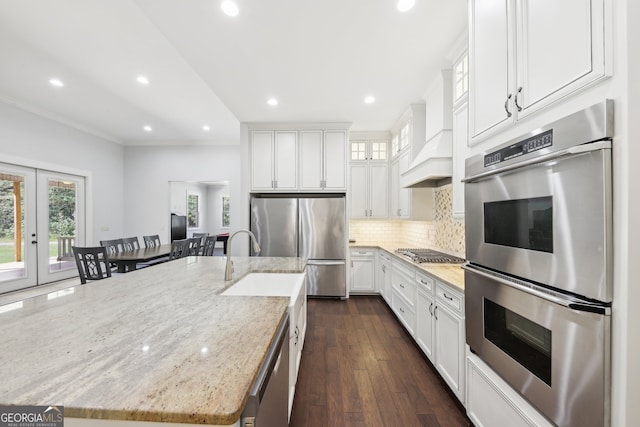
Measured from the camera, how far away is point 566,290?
0.89m

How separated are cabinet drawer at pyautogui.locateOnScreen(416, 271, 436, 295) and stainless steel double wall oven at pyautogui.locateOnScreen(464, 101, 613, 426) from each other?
0.75 m

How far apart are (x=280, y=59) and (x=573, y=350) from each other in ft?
9.14

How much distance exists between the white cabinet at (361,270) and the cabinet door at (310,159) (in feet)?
4.32

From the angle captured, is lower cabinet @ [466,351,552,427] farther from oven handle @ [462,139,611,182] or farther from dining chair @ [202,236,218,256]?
dining chair @ [202,236,218,256]

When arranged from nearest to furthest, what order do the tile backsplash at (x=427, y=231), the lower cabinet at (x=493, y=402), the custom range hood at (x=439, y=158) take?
the lower cabinet at (x=493, y=402), the custom range hood at (x=439, y=158), the tile backsplash at (x=427, y=231)

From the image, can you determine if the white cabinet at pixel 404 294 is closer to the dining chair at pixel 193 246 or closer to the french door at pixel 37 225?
the dining chair at pixel 193 246

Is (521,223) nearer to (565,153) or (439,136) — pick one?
(565,153)

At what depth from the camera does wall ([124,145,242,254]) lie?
19.3 ft

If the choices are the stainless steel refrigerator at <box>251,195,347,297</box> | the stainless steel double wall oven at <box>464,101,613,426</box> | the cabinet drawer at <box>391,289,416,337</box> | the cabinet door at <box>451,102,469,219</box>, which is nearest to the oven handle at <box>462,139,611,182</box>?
the stainless steel double wall oven at <box>464,101,613,426</box>

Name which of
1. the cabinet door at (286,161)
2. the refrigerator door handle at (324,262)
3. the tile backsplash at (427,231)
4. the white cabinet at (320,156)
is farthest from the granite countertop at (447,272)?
the cabinet door at (286,161)

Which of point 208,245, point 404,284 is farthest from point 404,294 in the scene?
point 208,245

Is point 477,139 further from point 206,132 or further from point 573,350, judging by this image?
point 206,132

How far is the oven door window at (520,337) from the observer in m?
0.99

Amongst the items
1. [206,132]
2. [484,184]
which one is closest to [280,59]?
[484,184]
